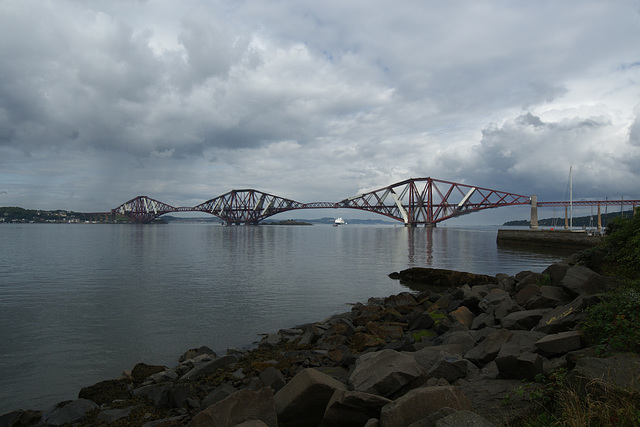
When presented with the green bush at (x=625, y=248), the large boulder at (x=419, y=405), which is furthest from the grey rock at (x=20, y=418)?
the green bush at (x=625, y=248)

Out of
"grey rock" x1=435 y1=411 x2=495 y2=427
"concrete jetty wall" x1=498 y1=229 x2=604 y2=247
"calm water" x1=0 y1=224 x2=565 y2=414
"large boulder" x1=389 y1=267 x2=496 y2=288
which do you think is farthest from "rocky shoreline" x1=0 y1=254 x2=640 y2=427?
"concrete jetty wall" x1=498 y1=229 x2=604 y2=247

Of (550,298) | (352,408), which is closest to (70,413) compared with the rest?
(352,408)

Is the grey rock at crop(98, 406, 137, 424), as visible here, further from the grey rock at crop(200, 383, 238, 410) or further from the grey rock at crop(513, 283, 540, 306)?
the grey rock at crop(513, 283, 540, 306)

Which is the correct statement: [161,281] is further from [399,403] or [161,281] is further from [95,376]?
[399,403]

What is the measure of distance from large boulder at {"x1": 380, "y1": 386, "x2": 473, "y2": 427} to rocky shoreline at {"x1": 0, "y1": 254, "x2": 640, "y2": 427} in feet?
0.04

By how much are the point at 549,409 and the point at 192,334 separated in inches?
394

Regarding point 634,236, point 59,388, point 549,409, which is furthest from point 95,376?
point 634,236

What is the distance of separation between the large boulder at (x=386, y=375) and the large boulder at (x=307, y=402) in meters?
0.38

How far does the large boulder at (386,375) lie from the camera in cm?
521

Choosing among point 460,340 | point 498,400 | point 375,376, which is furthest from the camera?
point 460,340

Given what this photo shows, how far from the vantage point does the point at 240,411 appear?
4.77 meters

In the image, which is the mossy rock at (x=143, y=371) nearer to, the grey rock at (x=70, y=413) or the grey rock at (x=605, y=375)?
the grey rock at (x=70, y=413)

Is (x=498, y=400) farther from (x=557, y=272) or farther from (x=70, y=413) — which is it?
(x=557, y=272)

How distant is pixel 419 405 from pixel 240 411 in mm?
2187
